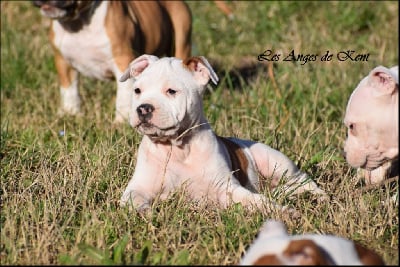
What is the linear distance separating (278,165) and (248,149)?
8.4 inches

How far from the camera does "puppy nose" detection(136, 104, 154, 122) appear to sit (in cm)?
461

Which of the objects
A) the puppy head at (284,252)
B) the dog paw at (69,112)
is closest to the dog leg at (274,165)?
the puppy head at (284,252)

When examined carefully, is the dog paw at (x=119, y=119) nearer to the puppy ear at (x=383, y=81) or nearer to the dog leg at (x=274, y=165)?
the dog leg at (x=274, y=165)

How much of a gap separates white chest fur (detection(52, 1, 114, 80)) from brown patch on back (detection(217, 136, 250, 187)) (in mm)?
2440

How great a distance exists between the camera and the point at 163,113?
15.3ft

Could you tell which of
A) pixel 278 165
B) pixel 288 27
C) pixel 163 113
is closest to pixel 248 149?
pixel 278 165

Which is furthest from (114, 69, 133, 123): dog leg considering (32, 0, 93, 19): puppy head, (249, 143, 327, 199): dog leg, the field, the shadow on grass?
(249, 143, 327, 199): dog leg

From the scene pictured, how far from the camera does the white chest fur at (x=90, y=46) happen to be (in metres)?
7.52

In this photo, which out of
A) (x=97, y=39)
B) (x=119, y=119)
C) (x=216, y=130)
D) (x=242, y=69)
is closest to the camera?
(x=216, y=130)

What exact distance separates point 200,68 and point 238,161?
657mm

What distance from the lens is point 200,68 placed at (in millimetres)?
4992

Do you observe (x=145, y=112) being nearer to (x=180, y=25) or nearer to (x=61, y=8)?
(x=61, y=8)

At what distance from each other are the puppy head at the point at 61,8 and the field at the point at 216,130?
2.53 feet

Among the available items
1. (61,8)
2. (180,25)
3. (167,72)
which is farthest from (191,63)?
(180,25)
